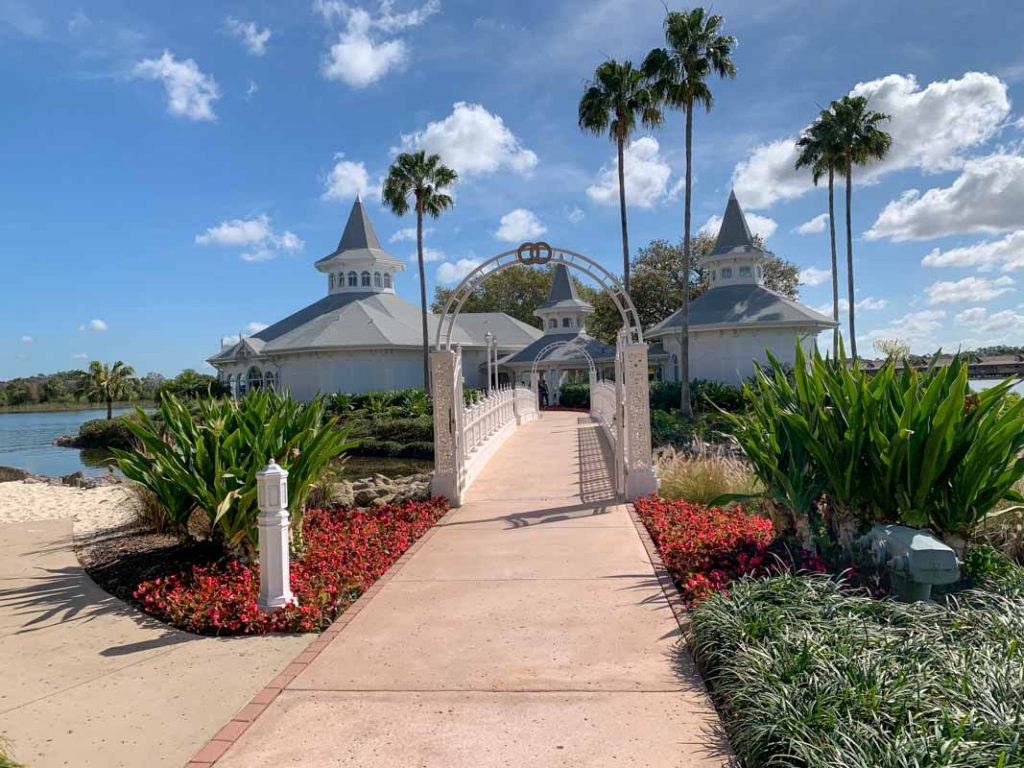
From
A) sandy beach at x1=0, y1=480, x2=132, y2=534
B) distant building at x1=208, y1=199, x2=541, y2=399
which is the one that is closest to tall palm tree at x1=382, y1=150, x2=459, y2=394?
distant building at x1=208, y1=199, x2=541, y2=399

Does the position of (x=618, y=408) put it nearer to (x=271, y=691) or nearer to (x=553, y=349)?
(x=271, y=691)

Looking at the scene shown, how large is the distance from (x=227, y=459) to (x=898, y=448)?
5785 millimetres

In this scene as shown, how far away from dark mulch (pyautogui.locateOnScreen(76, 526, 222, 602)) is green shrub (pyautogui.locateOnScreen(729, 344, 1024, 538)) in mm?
5554

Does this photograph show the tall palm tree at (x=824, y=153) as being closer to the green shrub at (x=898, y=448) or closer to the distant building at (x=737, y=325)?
the distant building at (x=737, y=325)

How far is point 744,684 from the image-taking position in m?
3.79

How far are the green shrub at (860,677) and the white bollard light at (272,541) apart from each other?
312cm

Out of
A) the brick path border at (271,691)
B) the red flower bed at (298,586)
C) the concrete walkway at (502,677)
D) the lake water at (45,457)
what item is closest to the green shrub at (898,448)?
the concrete walkway at (502,677)

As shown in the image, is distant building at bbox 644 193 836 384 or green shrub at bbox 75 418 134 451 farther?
green shrub at bbox 75 418 134 451

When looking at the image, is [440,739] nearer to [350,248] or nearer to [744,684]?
[744,684]

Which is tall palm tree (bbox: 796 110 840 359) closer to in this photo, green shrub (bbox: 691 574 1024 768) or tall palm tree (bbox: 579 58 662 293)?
tall palm tree (bbox: 579 58 662 293)

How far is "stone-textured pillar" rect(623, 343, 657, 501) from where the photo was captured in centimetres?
1029

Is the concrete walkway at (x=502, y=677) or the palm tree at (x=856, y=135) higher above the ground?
the palm tree at (x=856, y=135)

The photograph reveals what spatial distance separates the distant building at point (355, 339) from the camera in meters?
37.3

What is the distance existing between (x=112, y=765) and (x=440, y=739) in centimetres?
158
